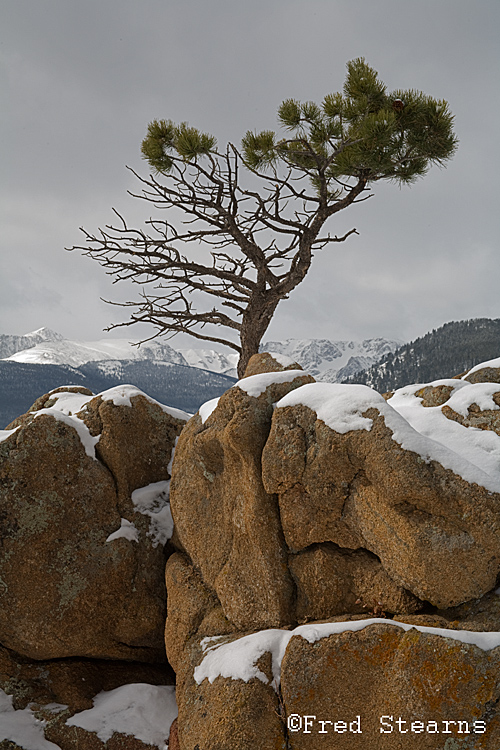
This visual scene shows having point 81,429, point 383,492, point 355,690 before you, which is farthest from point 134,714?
point 383,492

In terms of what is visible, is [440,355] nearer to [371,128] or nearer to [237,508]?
[371,128]

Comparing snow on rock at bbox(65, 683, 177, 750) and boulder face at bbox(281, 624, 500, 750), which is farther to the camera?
snow on rock at bbox(65, 683, 177, 750)

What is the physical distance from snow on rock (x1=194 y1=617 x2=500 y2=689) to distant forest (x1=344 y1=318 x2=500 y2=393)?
114354 mm

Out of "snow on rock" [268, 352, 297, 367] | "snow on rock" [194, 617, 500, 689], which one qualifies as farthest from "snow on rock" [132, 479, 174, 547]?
"snow on rock" [268, 352, 297, 367]

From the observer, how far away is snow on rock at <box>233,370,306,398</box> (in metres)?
6.86

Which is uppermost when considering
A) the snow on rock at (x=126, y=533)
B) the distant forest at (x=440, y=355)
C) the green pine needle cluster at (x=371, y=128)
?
the distant forest at (x=440, y=355)

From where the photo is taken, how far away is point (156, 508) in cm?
879

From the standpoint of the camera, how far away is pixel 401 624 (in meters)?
4.86

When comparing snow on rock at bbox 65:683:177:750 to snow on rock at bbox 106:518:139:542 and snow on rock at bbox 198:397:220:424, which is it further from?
snow on rock at bbox 198:397:220:424

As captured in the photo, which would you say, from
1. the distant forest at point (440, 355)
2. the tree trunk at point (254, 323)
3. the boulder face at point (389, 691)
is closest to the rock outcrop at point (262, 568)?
the boulder face at point (389, 691)

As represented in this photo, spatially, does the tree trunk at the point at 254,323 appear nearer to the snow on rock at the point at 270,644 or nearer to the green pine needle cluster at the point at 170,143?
the green pine needle cluster at the point at 170,143

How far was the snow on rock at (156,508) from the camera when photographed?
8.50 m

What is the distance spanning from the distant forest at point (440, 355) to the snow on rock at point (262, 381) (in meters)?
113

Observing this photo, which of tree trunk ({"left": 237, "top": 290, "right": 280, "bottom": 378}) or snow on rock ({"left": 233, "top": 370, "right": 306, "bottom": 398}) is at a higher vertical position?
tree trunk ({"left": 237, "top": 290, "right": 280, "bottom": 378})
